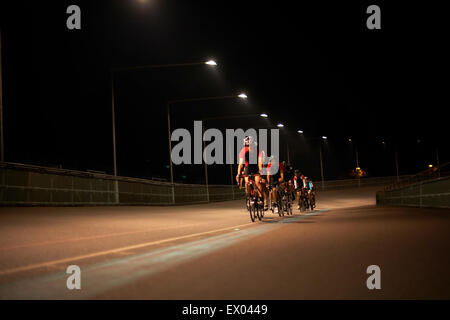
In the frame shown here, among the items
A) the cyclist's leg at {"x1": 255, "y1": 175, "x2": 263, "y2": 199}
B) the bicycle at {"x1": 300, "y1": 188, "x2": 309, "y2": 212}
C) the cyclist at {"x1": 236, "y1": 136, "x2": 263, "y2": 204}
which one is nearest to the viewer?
the cyclist at {"x1": 236, "y1": 136, "x2": 263, "y2": 204}

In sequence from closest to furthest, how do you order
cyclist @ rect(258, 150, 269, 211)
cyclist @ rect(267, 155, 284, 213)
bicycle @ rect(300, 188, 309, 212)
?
cyclist @ rect(258, 150, 269, 211), cyclist @ rect(267, 155, 284, 213), bicycle @ rect(300, 188, 309, 212)

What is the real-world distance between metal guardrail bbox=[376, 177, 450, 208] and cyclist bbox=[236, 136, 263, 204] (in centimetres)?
886

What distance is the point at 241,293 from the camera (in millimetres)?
5188

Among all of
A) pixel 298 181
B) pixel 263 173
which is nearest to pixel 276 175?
pixel 263 173

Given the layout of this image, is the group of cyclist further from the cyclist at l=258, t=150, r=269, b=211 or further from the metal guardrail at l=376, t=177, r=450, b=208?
the metal guardrail at l=376, t=177, r=450, b=208

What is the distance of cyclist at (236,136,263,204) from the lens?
52.3 ft

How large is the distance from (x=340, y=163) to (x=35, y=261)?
113m

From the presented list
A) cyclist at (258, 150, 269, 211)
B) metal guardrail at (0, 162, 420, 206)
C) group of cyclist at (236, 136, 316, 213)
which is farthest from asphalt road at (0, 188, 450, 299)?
metal guardrail at (0, 162, 420, 206)

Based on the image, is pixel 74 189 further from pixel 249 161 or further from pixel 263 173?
pixel 249 161

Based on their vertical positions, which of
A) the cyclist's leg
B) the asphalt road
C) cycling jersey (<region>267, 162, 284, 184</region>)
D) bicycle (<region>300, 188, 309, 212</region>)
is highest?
cycling jersey (<region>267, 162, 284, 184</region>)

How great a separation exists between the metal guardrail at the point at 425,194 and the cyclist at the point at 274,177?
22.8 feet

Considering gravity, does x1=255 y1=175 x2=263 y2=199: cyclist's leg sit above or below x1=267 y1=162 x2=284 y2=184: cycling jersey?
below
